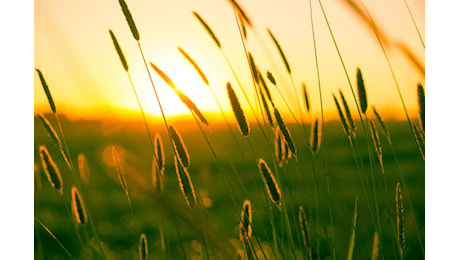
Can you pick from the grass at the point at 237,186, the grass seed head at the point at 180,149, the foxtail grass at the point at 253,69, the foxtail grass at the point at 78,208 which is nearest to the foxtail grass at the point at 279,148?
the grass at the point at 237,186

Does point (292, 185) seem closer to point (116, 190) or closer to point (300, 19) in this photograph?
point (300, 19)

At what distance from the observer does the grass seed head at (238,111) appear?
0.59 meters

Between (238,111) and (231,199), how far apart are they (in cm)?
91

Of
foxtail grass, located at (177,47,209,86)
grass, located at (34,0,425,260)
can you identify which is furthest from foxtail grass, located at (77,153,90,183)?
foxtail grass, located at (177,47,209,86)

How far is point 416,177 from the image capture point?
1582mm

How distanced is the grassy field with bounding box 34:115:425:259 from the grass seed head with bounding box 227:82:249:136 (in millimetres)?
60

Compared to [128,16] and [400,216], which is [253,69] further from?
[400,216]

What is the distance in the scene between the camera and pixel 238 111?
1.95 feet

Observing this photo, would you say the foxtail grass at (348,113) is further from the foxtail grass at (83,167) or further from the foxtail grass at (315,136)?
the foxtail grass at (83,167)

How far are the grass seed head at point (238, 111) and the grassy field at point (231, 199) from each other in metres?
0.06

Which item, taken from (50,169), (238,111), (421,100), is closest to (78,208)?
(50,169)

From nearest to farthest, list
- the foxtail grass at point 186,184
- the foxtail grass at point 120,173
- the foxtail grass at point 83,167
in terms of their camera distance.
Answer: the foxtail grass at point 186,184 → the foxtail grass at point 120,173 → the foxtail grass at point 83,167
